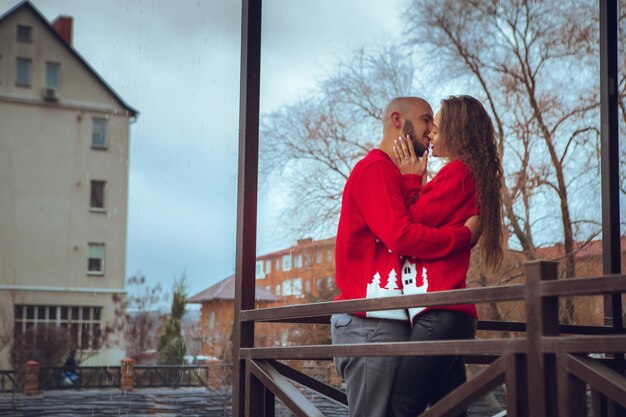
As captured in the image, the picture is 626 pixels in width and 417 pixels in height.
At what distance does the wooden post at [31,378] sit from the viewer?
30094 millimetres

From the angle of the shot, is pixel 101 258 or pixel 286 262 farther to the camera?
pixel 101 258

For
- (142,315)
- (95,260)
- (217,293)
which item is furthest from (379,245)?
(95,260)

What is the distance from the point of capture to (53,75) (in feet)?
123

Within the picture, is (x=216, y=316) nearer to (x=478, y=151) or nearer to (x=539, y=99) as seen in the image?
(x=539, y=99)

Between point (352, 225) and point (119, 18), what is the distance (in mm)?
42926

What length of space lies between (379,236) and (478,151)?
306 millimetres

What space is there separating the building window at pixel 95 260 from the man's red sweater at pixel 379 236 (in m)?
34.9

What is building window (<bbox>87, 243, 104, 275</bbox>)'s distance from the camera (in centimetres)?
3619

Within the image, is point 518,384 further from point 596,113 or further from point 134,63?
point 134,63

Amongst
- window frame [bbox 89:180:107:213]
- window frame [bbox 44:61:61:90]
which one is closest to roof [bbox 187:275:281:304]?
window frame [bbox 89:180:107:213]

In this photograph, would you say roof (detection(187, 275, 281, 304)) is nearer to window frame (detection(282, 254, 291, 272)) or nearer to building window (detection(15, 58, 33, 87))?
building window (detection(15, 58, 33, 87))

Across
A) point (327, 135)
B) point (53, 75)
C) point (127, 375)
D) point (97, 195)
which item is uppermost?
point (53, 75)

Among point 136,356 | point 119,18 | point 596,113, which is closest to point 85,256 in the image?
point 136,356

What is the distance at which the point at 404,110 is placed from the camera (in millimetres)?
2229
